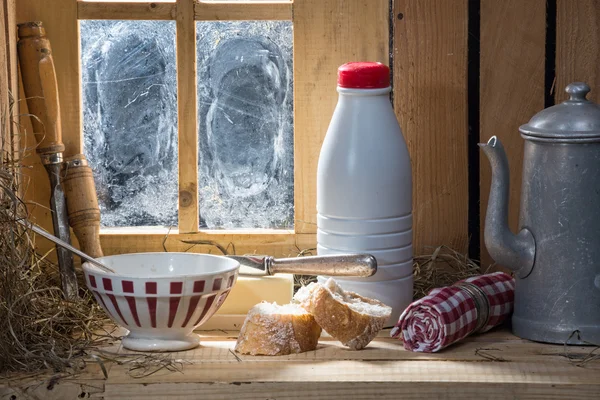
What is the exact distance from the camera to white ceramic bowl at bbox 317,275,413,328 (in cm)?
151

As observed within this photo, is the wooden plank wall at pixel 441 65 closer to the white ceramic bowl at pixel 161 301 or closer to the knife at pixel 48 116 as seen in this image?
the knife at pixel 48 116

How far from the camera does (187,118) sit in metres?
1.68

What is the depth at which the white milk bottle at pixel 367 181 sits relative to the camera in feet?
4.88

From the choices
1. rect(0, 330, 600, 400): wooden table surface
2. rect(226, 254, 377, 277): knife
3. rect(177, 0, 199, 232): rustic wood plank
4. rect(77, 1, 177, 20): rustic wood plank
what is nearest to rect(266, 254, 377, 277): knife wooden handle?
rect(226, 254, 377, 277): knife

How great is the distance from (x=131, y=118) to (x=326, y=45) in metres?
0.33

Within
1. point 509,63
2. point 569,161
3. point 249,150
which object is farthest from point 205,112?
point 569,161

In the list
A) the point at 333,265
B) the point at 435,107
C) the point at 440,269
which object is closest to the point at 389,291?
the point at 333,265

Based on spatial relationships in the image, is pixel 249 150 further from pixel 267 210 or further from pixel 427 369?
pixel 427 369

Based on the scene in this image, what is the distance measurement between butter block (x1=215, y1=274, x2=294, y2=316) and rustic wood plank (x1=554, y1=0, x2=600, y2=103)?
1.79ft

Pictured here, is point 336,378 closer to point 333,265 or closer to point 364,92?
point 333,265

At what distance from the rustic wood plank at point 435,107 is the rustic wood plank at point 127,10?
36cm

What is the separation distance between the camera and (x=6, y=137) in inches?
61.4

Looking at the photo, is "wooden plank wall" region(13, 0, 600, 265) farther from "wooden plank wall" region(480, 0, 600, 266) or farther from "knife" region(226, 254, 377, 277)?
"knife" region(226, 254, 377, 277)

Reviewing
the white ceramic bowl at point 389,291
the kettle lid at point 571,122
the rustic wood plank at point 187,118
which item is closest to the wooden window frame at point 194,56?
the rustic wood plank at point 187,118
